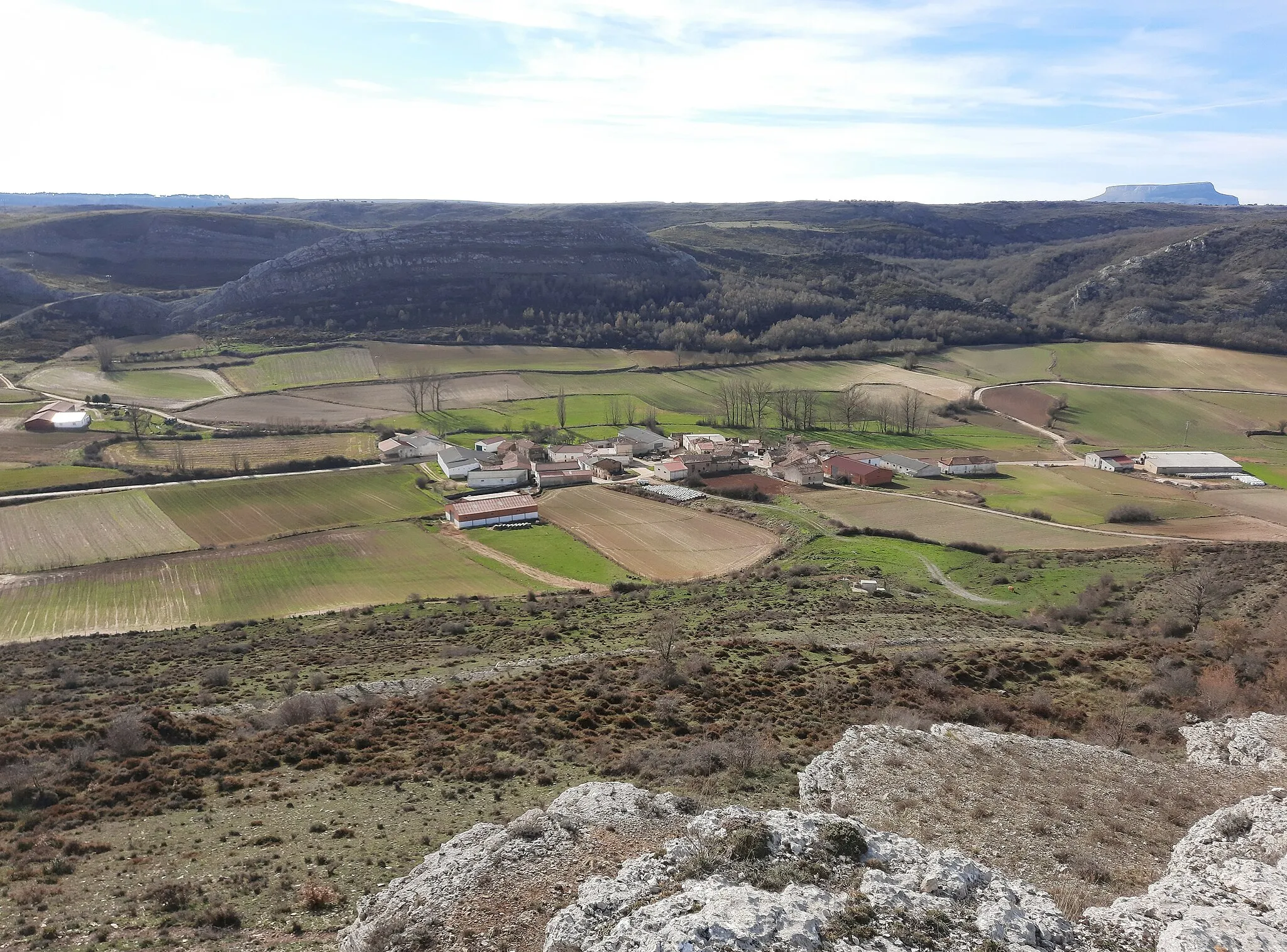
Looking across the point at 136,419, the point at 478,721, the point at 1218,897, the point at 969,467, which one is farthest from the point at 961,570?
the point at 136,419

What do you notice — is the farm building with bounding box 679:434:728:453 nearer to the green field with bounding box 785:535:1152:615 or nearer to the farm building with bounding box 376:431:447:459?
the farm building with bounding box 376:431:447:459

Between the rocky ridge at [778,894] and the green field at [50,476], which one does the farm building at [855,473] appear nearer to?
the rocky ridge at [778,894]

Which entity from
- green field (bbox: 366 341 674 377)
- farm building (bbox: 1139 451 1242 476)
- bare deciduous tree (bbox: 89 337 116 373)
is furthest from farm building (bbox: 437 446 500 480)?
farm building (bbox: 1139 451 1242 476)

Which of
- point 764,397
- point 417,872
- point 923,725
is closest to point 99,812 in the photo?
point 417,872

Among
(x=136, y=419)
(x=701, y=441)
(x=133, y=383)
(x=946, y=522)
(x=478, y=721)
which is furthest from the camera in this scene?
(x=133, y=383)

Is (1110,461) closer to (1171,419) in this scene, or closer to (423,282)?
(1171,419)

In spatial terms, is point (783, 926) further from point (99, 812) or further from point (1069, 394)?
point (1069, 394)
